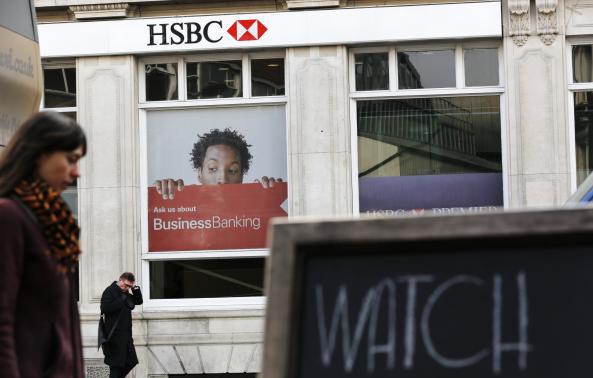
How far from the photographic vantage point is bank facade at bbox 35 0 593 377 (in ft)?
54.4

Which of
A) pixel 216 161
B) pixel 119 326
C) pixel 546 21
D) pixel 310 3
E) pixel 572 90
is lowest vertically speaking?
pixel 119 326

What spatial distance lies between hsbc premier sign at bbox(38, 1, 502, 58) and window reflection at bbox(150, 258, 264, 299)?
2887 mm

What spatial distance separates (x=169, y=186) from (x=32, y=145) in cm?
1373

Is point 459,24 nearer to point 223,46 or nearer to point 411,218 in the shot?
point 223,46

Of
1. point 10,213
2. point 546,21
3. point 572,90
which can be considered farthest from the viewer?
point 572,90

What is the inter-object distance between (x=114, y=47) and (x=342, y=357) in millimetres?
14626

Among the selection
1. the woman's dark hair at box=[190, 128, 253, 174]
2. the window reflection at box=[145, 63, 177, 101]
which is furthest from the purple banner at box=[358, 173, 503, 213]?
the window reflection at box=[145, 63, 177, 101]

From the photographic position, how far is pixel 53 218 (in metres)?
3.81

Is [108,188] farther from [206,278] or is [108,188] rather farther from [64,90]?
[206,278]

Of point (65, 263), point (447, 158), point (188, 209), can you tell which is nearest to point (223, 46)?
point (188, 209)

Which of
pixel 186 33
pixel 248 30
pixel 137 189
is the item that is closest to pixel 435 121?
pixel 248 30

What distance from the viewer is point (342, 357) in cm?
297

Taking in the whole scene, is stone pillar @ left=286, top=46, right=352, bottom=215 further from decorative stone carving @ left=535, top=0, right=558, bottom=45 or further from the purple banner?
decorative stone carving @ left=535, top=0, right=558, bottom=45

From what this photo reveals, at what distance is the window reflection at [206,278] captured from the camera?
56.9 feet
